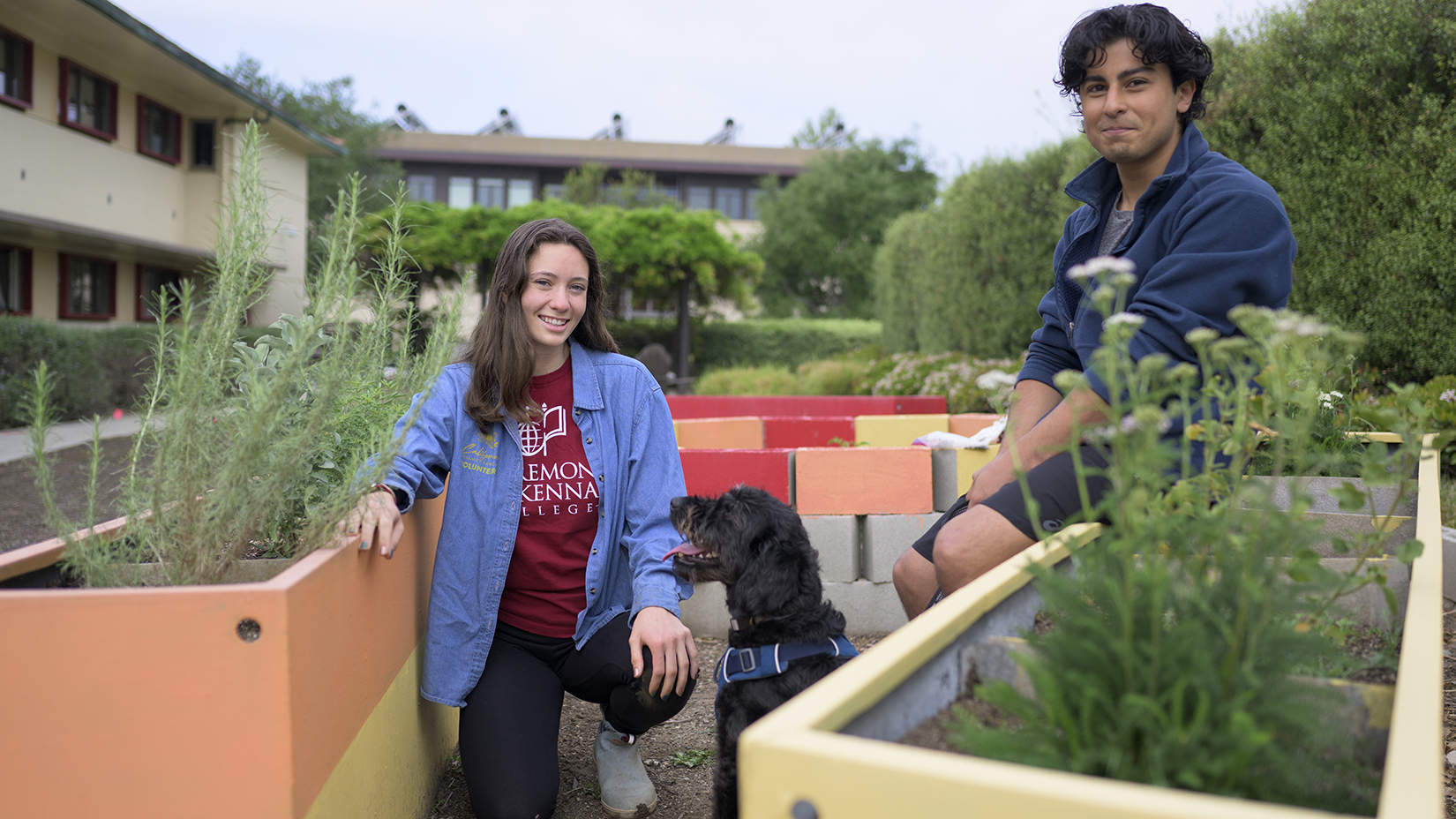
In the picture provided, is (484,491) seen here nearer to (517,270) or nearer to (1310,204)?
(517,270)

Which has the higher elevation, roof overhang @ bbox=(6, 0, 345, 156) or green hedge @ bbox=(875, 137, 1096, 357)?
roof overhang @ bbox=(6, 0, 345, 156)

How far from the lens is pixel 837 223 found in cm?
3325

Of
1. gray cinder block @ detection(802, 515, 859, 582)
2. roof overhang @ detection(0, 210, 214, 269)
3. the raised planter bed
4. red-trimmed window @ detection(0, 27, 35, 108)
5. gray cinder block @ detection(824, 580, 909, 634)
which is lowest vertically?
gray cinder block @ detection(824, 580, 909, 634)

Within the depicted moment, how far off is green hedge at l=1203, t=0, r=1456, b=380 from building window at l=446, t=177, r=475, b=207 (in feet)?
121

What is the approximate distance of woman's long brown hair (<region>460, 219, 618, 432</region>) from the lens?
2.77m

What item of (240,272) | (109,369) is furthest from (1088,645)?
(109,369)

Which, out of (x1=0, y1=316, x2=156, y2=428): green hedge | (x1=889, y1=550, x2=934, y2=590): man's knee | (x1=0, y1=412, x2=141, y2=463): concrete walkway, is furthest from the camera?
(x1=0, y1=316, x2=156, y2=428): green hedge

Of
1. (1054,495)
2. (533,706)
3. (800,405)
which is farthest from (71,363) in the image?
(1054,495)

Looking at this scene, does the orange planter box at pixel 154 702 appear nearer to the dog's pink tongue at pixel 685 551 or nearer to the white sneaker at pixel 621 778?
the dog's pink tongue at pixel 685 551

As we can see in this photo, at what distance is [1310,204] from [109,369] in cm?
1433

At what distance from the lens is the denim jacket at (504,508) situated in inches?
105

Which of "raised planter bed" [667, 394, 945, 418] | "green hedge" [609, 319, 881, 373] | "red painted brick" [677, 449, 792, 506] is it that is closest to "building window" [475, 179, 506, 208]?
"green hedge" [609, 319, 881, 373]

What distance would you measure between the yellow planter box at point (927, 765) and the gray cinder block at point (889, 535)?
3.02 m

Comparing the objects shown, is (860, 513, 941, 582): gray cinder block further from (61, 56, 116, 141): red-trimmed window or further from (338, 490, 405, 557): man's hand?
(61, 56, 116, 141): red-trimmed window
